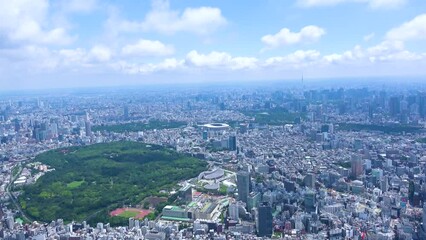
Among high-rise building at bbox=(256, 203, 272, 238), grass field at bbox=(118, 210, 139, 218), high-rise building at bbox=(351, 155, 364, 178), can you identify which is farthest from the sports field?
high-rise building at bbox=(351, 155, 364, 178)

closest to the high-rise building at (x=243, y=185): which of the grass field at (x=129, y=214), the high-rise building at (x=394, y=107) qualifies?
the grass field at (x=129, y=214)

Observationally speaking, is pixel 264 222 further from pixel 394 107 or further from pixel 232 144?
pixel 394 107

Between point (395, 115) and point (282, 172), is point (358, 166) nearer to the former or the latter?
point (282, 172)

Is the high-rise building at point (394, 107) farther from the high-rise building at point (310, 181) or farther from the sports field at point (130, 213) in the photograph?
the sports field at point (130, 213)

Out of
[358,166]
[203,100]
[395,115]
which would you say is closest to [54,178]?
[358,166]

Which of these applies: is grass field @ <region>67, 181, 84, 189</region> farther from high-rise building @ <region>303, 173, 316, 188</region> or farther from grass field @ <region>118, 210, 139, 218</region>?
high-rise building @ <region>303, 173, 316, 188</region>

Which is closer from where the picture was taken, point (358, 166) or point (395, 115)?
point (358, 166)
